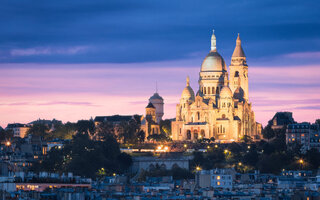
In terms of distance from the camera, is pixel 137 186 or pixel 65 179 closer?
pixel 65 179

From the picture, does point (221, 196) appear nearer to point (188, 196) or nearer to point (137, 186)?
point (188, 196)

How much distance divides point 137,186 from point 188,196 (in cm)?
3039

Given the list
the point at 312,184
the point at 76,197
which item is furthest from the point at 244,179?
the point at 76,197

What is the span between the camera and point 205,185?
15912cm

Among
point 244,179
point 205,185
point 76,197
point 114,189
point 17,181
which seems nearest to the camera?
point 76,197

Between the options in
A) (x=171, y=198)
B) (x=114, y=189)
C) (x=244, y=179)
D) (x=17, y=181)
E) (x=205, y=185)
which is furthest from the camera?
(x=244, y=179)

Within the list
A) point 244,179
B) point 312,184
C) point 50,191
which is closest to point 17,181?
point 50,191

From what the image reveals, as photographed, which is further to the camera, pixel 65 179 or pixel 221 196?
pixel 65 179

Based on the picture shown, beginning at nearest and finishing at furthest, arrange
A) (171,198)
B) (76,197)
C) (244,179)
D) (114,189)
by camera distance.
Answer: (76,197), (171,198), (114,189), (244,179)

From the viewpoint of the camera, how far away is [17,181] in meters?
135

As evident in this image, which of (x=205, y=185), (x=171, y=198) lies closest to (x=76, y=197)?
(x=171, y=198)

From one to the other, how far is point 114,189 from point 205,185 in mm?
18840

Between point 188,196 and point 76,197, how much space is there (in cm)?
1648

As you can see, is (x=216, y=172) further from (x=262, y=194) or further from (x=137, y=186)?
(x=262, y=194)
